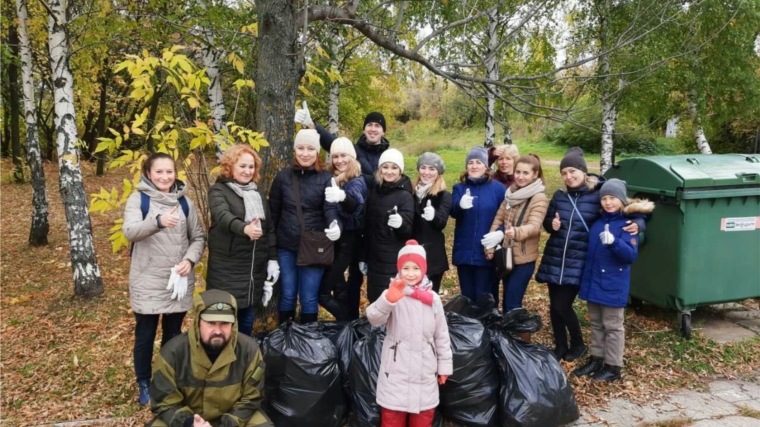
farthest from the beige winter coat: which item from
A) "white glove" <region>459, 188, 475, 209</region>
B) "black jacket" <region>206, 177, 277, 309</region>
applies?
"white glove" <region>459, 188, 475, 209</region>

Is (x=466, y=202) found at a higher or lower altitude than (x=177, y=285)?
higher

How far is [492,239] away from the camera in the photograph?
3.85m

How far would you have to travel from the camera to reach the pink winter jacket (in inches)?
113

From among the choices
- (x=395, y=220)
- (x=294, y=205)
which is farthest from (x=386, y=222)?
(x=294, y=205)

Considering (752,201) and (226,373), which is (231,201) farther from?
(752,201)

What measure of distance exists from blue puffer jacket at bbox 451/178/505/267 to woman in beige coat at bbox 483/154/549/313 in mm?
67

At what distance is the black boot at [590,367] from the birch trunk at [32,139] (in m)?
8.04

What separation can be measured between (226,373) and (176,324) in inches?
35.1

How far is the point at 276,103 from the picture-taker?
395 centimetres

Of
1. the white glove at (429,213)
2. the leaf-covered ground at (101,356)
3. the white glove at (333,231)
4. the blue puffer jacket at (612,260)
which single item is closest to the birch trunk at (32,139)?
the leaf-covered ground at (101,356)

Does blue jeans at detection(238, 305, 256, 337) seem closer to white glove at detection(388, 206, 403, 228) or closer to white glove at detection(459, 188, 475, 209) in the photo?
white glove at detection(388, 206, 403, 228)

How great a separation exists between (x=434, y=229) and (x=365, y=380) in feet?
4.08

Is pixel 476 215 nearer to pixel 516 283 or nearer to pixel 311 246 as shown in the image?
pixel 516 283

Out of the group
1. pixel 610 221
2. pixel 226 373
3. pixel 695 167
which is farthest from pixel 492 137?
pixel 226 373
